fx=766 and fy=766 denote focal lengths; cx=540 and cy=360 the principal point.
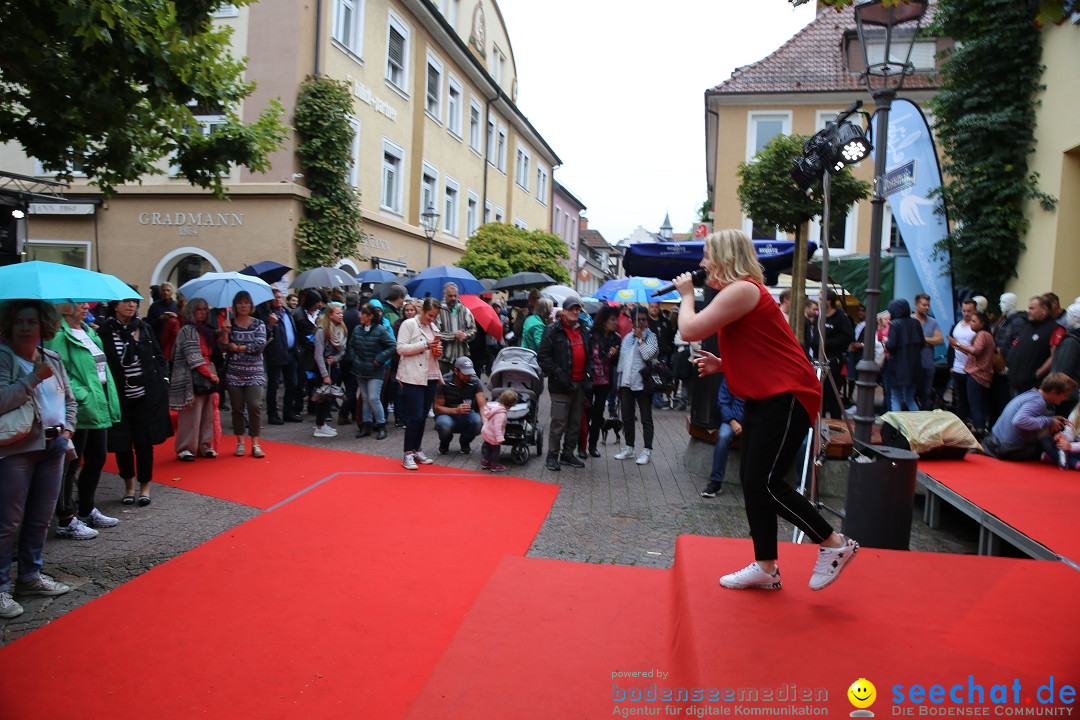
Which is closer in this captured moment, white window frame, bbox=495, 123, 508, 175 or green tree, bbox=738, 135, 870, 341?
green tree, bbox=738, 135, 870, 341

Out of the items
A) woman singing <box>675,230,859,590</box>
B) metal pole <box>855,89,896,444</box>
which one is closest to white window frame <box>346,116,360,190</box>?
metal pole <box>855,89,896,444</box>

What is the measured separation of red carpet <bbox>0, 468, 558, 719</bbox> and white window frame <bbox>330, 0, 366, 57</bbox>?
15.3 m

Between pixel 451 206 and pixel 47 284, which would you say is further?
pixel 451 206

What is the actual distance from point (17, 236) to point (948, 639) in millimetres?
16977

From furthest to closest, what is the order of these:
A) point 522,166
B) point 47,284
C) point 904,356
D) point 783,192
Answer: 1. point 522,166
2. point 904,356
3. point 783,192
4. point 47,284

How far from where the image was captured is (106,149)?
7605 millimetres

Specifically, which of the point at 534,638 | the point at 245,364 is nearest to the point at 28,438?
the point at 534,638

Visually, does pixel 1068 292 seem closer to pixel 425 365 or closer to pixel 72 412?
pixel 425 365

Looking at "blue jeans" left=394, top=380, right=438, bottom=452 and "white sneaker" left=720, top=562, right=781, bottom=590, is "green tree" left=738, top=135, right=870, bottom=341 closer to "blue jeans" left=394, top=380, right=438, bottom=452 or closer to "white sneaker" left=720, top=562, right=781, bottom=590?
"blue jeans" left=394, top=380, right=438, bottom=452

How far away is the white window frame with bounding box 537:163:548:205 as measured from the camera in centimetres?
4009

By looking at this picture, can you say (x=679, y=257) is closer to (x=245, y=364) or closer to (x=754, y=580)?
(x=245, y=364)

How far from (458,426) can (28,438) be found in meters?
5.64

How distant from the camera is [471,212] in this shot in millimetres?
29422

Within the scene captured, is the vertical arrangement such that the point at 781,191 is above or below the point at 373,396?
above
